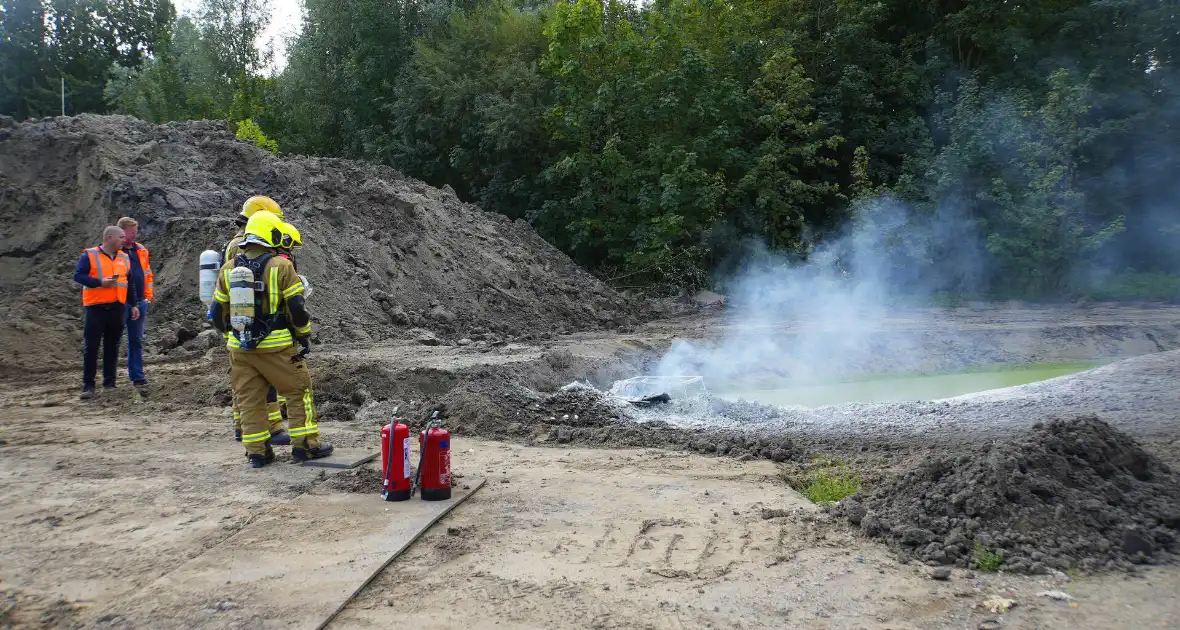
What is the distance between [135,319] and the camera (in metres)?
10.4

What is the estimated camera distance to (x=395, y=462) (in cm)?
598

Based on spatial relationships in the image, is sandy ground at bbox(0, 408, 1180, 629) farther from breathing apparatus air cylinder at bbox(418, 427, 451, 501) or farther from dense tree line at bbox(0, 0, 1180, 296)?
dense tree line at bbox(0, 0, 1180, 296)

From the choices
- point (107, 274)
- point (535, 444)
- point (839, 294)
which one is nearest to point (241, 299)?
point (535, 444)

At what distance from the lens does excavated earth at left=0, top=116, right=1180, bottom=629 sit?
460 cm

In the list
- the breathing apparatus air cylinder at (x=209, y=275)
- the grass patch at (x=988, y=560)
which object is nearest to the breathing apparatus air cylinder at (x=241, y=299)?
the breathing apparatus air cylinder at (x=209, y=275)

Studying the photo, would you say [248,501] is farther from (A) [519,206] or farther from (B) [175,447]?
(A) [519,206]

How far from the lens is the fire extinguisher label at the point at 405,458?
19.6 ft

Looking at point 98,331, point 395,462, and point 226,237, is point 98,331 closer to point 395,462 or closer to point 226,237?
point 226,237

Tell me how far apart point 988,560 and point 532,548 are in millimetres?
2706

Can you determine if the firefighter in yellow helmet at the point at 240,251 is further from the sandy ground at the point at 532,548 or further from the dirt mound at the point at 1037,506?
the dirt mound at the point at 1037,506

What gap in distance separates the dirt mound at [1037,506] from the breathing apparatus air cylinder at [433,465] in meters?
2.86

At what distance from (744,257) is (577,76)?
25.3 feet

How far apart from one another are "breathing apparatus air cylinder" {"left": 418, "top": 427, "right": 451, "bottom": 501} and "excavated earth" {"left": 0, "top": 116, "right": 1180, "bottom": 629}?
0.29m

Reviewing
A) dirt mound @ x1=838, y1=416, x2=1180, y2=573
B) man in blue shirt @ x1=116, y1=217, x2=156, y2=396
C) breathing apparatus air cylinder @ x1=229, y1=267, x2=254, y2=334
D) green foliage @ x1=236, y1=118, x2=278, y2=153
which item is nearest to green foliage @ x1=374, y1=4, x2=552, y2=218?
green foliage @ x1=236, y1=118, x2=278, y2=153
